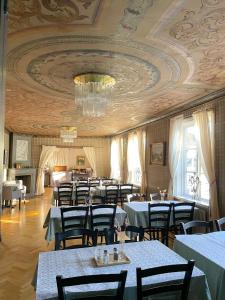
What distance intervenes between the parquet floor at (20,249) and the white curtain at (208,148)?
316 cm

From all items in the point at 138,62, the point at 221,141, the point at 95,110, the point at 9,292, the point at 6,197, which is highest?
the point at 138,62

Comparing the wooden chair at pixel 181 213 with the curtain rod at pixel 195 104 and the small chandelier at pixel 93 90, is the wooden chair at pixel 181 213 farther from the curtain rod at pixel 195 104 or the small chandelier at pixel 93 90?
the small chandelier at pixel 93 90

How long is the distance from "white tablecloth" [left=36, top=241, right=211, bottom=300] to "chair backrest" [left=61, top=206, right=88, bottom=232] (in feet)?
5.01

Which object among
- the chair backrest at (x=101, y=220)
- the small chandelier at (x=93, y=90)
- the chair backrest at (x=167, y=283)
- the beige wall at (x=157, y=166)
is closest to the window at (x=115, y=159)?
the beige wall at (x=157, y=166)

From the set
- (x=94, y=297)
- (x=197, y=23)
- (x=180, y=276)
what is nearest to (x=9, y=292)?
(x=94, y=297)

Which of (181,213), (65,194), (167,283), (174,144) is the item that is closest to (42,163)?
(65,194)

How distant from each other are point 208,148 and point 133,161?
5097mm

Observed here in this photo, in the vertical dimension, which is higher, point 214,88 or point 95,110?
point 214,88

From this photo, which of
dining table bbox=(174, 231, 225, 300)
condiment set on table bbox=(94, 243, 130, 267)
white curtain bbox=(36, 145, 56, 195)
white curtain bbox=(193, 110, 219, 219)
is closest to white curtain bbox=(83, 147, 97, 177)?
white curtain bbox=(36, 145, 56, 195)

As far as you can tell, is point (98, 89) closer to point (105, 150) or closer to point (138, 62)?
point (138, 62)

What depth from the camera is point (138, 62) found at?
10.7ft

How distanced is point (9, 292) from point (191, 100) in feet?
15.0

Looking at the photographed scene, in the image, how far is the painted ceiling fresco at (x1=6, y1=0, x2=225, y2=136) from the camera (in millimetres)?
2160

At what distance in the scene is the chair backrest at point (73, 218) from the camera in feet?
13.1
